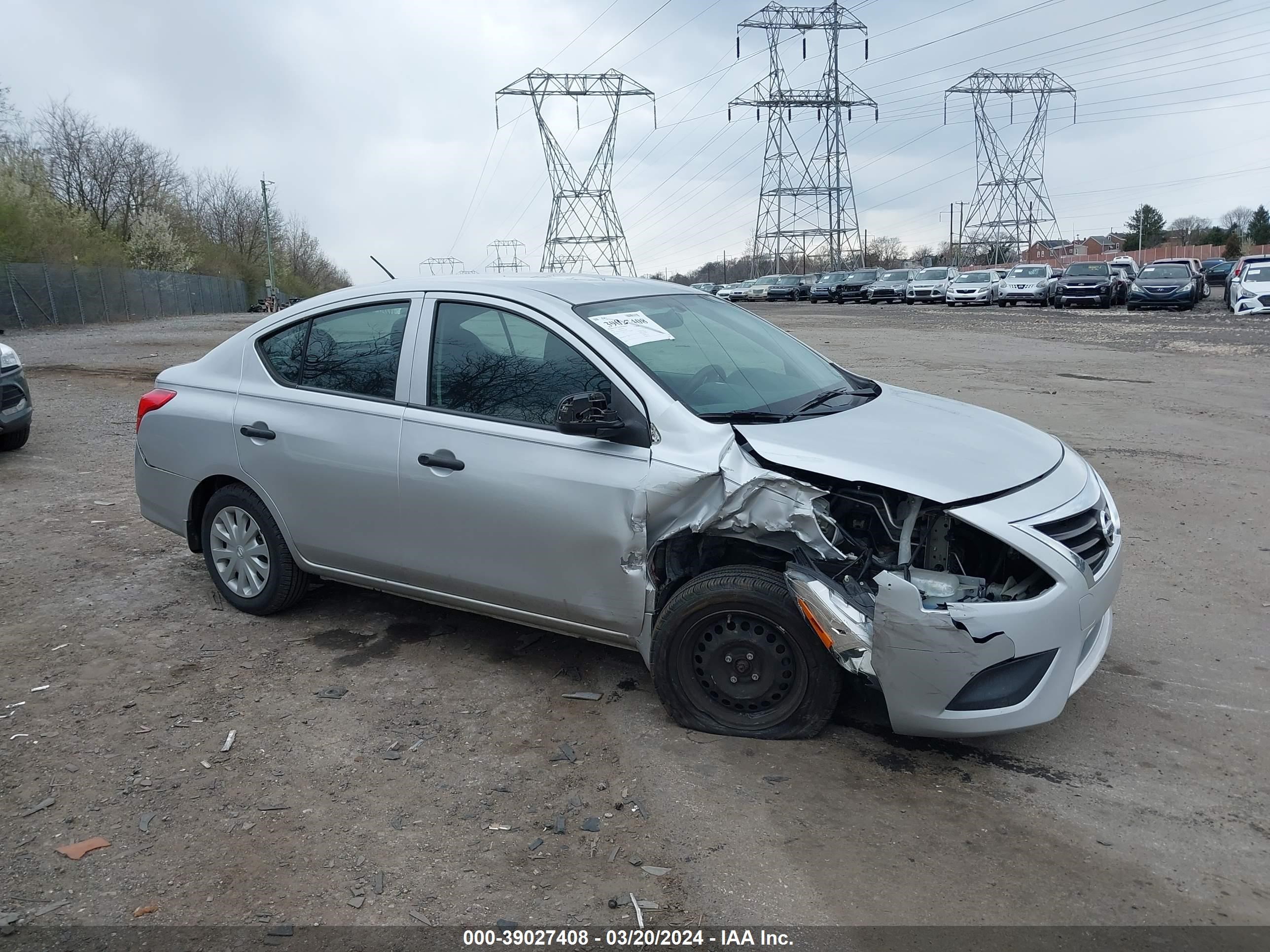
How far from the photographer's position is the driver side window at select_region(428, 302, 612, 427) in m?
4.19

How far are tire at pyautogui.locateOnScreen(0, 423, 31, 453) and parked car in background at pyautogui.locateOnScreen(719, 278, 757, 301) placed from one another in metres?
47.6

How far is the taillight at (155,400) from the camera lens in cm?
538

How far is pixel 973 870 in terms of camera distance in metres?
3.04

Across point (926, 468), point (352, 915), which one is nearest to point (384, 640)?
point (352, 915)

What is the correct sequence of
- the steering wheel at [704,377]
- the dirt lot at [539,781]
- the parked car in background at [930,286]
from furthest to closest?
1. the parked car in background at [930,286]
2. the steering wheel at [704,377]
3. the dirt lot at [539,781]

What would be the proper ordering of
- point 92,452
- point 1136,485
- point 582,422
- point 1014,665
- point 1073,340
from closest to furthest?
1. point 1014,665
2. point 582,422
3. point 1136,485
4. point 92,452
5. point 1073,340

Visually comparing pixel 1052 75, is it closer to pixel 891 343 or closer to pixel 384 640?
pixel 891 343

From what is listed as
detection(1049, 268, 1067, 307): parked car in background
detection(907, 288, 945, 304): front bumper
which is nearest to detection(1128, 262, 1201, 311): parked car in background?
detection(1049, 268, 1067, 307): parked car in background

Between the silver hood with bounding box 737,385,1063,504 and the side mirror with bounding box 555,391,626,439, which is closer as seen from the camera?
the silver hood with bounding box 737,385,1063,504

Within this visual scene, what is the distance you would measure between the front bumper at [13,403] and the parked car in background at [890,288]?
41.1 metres

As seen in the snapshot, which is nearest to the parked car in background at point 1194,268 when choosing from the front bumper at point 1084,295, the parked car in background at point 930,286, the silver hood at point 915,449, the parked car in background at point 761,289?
the front bumper at point 1084,295

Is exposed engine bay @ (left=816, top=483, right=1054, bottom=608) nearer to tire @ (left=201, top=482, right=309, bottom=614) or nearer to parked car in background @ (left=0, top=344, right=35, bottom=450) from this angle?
tire @ (left=201, top=482, right=309, bottom=614)

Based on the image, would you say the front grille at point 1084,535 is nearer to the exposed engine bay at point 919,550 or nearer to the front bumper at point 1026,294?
the exposed engine bay at point 919,550

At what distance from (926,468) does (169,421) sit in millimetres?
3982
